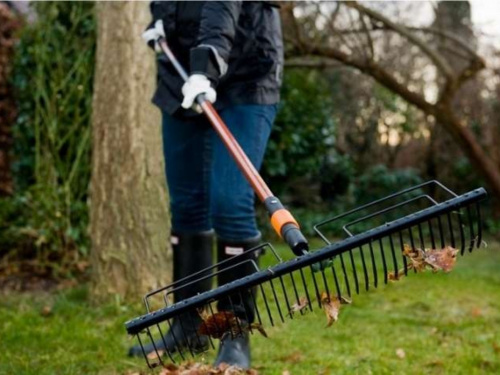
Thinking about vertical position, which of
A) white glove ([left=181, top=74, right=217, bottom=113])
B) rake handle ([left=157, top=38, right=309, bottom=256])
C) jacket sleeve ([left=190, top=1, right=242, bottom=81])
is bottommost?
rake handle ([left=157, top=38, right=309, bottom=256])

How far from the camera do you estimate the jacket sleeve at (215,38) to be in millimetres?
A: 2311

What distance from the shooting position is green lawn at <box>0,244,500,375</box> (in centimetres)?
271

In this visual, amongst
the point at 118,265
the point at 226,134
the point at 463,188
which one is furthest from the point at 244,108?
the point at 463,188

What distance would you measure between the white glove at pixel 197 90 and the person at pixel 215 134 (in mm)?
65

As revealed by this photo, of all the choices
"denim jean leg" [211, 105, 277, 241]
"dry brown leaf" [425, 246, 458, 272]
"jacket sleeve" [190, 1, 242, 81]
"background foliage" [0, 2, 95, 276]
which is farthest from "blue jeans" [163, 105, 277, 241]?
"background foliage" [0, 2, 95, 276]

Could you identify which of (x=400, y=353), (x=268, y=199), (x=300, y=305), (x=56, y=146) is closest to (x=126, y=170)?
(x=56, y=146)

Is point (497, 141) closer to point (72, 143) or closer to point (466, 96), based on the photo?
point (466, 96)

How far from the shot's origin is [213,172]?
8.57ft

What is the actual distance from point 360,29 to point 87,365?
5.03 metres

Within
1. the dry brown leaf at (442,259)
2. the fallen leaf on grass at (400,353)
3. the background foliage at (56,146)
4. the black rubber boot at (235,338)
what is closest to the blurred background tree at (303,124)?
the background foliage at (56,146)

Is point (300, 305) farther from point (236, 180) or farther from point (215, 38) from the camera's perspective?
point (215, 38)

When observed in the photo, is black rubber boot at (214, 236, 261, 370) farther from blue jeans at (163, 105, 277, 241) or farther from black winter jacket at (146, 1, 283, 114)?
black winter jacket at (146, 1, 283, 114)

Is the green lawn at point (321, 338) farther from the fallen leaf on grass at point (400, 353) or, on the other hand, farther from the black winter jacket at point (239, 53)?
the black winter jacket at point (239, 53)

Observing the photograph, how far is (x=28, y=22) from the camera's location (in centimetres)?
Answer: 561
